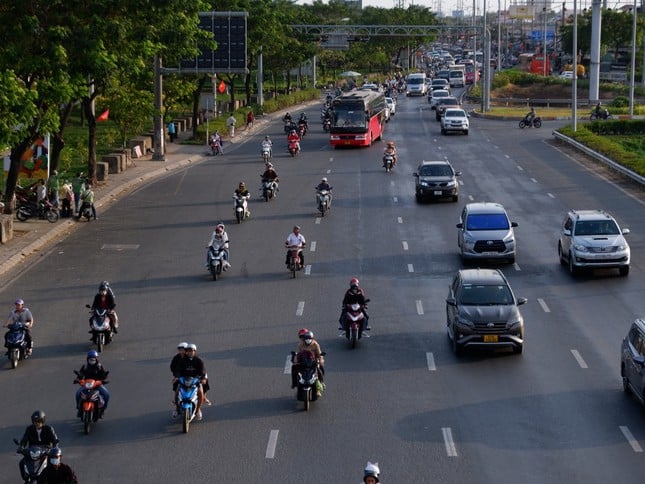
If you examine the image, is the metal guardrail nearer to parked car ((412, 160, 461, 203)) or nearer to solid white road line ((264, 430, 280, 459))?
parked car ((412, 160, 461, 203))

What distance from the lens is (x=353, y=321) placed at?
2567cm

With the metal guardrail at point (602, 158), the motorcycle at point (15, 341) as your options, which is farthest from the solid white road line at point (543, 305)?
the metal guardrail at point (602, 158)

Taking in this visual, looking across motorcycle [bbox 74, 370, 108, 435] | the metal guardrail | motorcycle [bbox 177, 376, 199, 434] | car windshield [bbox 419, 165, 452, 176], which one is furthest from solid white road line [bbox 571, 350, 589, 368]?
the metal guardrail

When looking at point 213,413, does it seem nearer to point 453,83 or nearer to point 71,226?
point 71,226

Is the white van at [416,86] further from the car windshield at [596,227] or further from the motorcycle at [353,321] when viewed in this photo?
the motorcycle at [353,321]

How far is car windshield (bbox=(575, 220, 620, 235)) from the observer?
1310 inches

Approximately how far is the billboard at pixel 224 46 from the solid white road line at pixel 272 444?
45440 millimetres

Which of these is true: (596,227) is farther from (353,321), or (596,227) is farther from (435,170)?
(435,170)

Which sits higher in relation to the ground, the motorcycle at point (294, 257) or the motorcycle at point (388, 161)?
the motorcycle at point (388, 161)

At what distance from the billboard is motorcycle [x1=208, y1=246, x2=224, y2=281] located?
31.8m

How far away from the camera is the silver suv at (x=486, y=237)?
34.5m

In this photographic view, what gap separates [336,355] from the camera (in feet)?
82.5

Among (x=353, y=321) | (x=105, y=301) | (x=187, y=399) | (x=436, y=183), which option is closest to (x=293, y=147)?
(x=436, y=183)

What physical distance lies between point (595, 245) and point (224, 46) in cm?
3529
